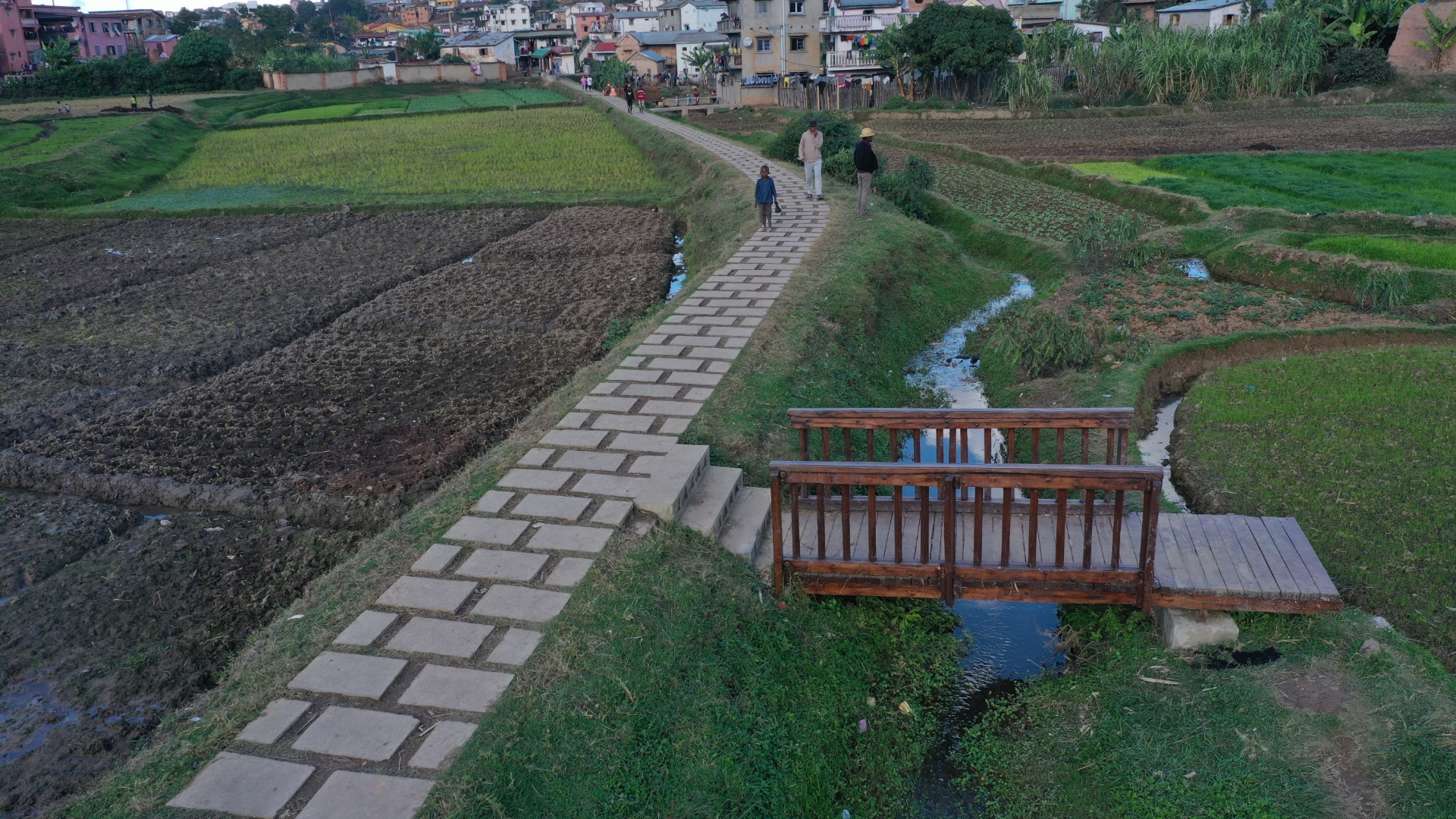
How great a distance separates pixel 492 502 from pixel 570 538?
32.4 inches

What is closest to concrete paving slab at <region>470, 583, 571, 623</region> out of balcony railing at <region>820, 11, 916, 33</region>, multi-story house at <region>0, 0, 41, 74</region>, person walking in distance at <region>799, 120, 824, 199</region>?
person walking in distance at <region>799, 120, 824, 199</region>

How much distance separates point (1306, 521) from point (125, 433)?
10406 millimetres

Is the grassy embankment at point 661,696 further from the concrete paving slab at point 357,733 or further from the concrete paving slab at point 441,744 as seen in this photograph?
the concrete paving slab at point 357,733

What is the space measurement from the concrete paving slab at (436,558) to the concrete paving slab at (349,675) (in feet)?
2.66

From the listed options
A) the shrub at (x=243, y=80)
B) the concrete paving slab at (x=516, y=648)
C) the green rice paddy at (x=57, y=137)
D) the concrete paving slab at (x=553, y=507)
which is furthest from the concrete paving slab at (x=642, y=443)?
the shrub at (x=243, y=80)

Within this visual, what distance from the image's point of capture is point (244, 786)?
4000mm

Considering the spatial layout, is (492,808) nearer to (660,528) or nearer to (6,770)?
(660,528)

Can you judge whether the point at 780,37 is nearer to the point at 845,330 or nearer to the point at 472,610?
the point at 845,330

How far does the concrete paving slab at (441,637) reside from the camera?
484cm

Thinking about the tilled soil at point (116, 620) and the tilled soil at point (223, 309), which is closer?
the tilled soil at point (116, 620)

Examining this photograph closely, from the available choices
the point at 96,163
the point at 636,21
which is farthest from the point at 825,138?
the point at 636,21

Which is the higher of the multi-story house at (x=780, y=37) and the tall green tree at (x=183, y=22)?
the tall green tree at (x=183, y=22)

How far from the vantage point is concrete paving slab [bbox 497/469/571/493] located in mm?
6520

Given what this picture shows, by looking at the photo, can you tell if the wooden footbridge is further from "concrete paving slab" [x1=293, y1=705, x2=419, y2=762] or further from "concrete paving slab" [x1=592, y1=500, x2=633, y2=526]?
"concrete paving slab" [x1=293, y1=705, x2=419, y2=762]
